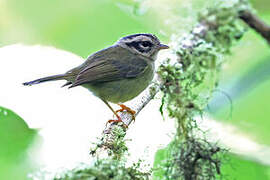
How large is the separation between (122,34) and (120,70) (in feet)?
3.44

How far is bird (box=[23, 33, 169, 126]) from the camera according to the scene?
284 cm

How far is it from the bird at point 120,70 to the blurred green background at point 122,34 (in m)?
0.66

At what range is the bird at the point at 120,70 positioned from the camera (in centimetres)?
284

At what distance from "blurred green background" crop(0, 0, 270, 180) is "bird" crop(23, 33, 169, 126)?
657 millimetres

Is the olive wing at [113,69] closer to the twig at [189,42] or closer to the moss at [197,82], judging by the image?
the twig at [189,42]

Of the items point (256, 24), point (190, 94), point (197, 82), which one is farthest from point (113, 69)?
point (256, 24)

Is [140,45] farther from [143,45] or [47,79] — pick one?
[47,79]

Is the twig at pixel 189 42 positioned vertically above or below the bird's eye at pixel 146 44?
below

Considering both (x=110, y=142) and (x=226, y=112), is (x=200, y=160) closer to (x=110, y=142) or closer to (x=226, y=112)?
(x=226, y=112)

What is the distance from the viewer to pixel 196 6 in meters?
2.12

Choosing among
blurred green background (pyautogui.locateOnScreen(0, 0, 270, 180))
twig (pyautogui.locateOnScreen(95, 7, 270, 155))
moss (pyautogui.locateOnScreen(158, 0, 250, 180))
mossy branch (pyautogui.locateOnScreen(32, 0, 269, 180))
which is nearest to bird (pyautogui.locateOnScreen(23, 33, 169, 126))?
twig (pyautogui.locateOnScreen(95, 7, 270, 155))

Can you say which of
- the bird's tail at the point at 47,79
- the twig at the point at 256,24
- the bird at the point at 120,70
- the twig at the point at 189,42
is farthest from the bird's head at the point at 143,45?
the twig at the point at 256,24

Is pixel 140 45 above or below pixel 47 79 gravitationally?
above

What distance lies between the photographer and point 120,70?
303 centimetres
